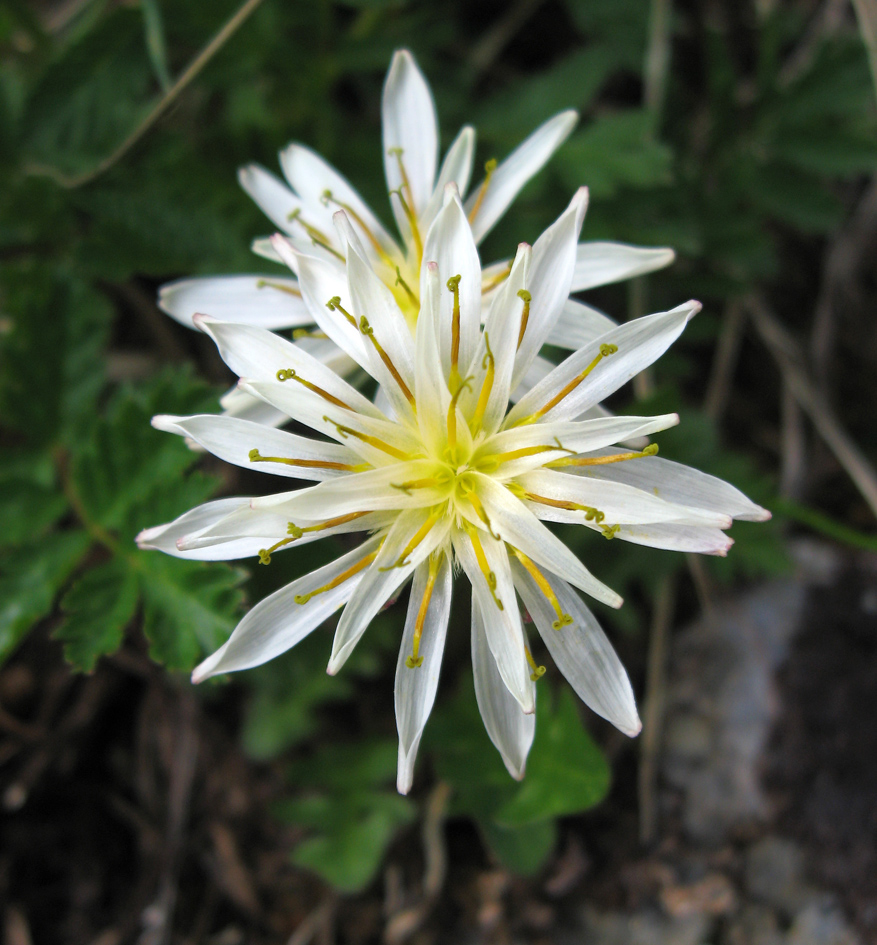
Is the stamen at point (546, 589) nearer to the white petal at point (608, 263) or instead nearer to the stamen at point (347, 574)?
the stamen at point (347, 574)

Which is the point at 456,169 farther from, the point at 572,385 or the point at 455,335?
the point at 572,385

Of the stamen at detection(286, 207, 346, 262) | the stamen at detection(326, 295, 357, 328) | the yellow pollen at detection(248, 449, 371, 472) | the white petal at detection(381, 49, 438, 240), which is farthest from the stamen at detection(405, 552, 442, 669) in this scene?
the white petal at detection(381, 49, 438, 240)

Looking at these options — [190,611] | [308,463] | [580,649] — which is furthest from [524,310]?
[190,611]

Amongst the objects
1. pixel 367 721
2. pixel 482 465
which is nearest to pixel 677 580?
pixel 367 721

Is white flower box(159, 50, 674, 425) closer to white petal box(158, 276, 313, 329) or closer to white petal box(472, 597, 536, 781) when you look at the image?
white petal box(158, 276, 313, 329)

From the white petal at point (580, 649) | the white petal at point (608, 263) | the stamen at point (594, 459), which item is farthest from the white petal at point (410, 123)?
the white petal at point (580, 649)

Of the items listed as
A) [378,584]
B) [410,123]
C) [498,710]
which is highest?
[410,123]

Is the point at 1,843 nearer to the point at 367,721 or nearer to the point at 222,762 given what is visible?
the point at 222,762
